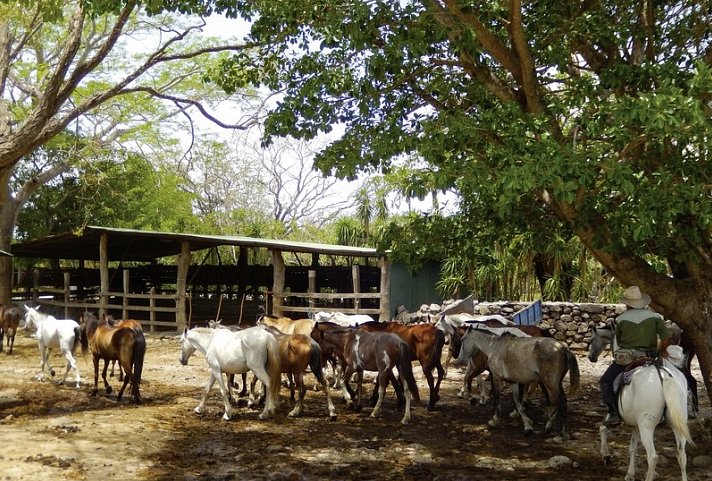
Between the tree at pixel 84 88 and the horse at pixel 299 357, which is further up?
the tree at pixel 84 88

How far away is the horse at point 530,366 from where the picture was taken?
332 inches

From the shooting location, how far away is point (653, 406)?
6.43 meters

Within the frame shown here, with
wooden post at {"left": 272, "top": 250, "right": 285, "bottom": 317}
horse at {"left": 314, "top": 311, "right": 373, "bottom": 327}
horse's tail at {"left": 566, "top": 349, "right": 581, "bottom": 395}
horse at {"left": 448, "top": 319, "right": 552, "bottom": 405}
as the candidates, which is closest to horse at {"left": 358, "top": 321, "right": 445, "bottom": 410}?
horse at {"left": 448, "top": 319, "right": 552, "bottom": 405}

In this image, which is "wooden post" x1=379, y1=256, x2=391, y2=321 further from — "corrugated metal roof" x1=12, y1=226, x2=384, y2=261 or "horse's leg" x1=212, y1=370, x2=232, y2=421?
"horse's leg" x1=212, y1=370, x2=232, y2=421

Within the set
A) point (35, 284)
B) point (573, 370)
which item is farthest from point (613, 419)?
point (35, 284)

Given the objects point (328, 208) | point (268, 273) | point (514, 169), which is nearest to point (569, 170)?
point (514, 169)

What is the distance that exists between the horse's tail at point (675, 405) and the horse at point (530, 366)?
208cm

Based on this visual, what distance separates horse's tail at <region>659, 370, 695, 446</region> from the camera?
6.21 meters

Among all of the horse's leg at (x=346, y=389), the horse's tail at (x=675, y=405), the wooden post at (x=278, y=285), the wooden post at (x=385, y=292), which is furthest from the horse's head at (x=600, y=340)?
the wooden post at (x=278, y=285)

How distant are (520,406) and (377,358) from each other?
2.06 metres

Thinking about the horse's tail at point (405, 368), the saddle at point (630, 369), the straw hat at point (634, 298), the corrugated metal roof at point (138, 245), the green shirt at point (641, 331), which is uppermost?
the corrugated metal roof at point (138, 245)

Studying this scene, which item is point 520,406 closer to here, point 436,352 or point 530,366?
point 530,366

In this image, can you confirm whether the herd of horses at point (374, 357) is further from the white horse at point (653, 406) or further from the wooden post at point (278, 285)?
the wooden post at point (278, 285)

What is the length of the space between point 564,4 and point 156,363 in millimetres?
10710
